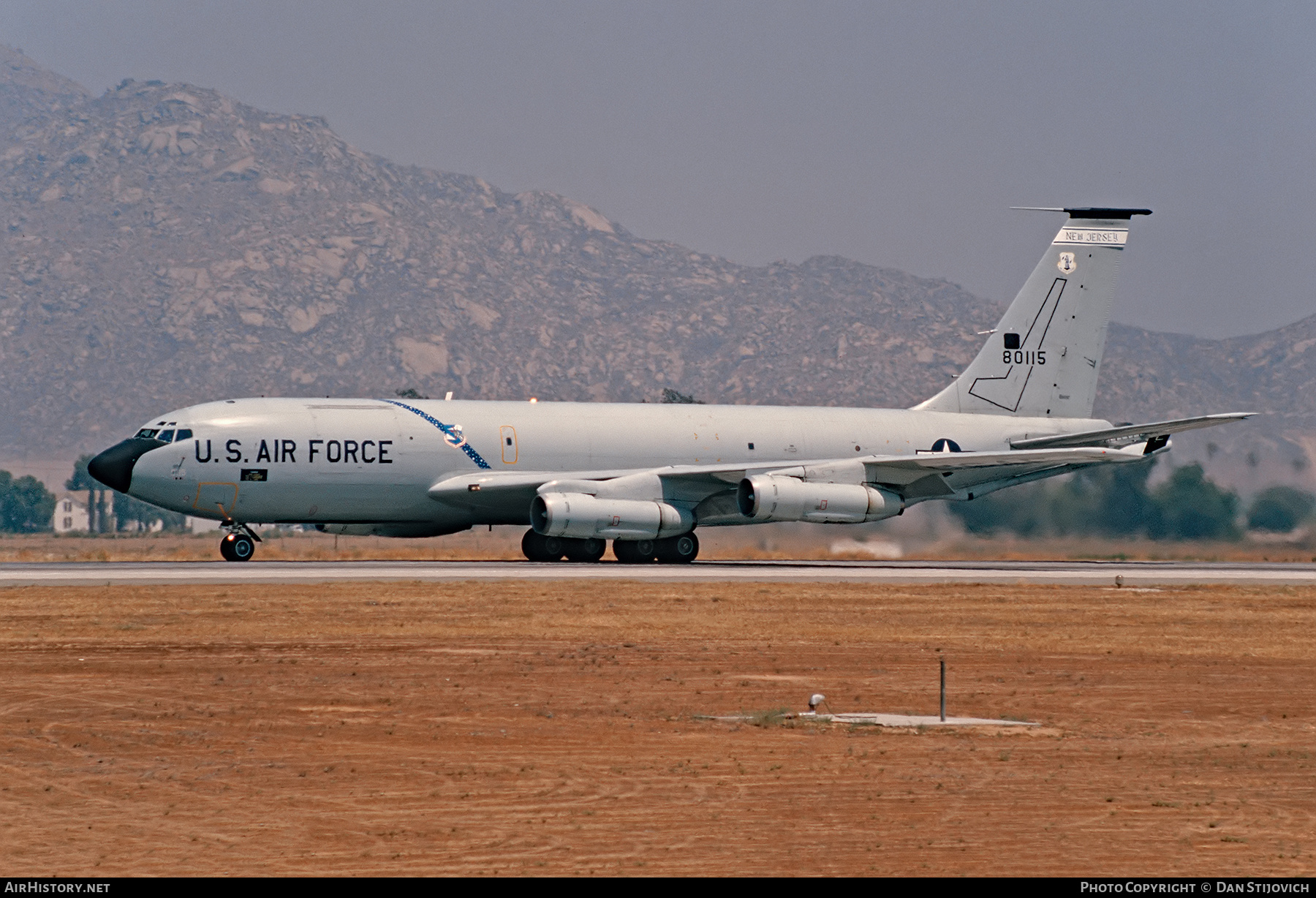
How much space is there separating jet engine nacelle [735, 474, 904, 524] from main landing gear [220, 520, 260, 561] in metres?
12.1

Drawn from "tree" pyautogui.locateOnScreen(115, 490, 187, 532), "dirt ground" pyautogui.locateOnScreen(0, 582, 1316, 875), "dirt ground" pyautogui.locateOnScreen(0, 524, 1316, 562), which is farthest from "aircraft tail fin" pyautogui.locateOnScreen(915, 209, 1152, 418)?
"tree" pyautogui.locateOnScreen(115, 490, 187, 532)

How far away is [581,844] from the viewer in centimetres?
1184

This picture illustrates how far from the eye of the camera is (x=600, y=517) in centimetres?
3962

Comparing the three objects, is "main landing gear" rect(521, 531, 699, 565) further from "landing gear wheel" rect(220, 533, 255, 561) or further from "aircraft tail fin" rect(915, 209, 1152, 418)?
"aircraft tail fin" rect(915, 209, 1152, 418)

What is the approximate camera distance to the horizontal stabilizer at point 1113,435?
140 feet

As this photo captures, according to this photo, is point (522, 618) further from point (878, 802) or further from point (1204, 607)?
point (878, 802)

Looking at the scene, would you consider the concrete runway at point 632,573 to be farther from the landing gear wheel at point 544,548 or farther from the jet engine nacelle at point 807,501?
the jet engine nacelle at point 807,501

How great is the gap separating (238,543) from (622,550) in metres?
9.48

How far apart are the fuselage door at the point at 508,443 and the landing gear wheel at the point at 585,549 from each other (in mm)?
2565

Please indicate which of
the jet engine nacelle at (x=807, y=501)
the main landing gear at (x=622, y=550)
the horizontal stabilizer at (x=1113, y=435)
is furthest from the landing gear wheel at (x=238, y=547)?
the horizontal stabilizer at (x=1113, y=435)

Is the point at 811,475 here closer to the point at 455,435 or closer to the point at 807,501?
the point at 807,501

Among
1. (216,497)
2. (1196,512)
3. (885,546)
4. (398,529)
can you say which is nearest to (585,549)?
(398,529)

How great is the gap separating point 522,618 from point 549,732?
11.2 m

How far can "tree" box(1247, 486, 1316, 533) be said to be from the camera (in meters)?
49.0
